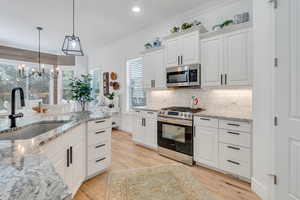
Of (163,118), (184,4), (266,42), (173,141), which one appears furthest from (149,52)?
(266,42)

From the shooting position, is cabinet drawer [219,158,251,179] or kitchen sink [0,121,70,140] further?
cabinet drawer [219,158,251,179]

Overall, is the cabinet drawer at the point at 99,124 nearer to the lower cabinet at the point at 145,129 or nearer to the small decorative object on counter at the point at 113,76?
the lower cabinet at the point at 145,129

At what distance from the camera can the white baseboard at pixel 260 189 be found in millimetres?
1920

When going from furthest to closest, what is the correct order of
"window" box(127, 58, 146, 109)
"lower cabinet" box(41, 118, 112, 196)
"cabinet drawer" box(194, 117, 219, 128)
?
"window" box(127, 58, 146, 109) → "cabinet drawer" box(194, 117, 219, 128) → "lower cabinet" box(41, 118, 112, 196)

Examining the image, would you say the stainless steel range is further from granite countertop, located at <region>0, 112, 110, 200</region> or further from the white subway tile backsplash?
granite countertop, located at <region>0, 112, 110, 200</region>

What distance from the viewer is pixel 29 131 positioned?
1806mm

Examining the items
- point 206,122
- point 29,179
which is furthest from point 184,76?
point 29,179

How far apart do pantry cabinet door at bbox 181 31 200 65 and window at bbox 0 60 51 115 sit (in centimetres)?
468

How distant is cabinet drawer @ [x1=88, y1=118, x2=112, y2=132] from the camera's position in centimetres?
235

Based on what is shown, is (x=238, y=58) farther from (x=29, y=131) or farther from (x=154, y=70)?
(x=29, y=131)

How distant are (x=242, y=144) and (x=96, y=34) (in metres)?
5.06

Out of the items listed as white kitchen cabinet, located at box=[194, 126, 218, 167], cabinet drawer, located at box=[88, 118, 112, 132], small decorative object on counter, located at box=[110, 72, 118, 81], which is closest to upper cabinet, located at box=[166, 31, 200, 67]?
white kitchen cabinet, located at box=[194, 126, 218, 167]

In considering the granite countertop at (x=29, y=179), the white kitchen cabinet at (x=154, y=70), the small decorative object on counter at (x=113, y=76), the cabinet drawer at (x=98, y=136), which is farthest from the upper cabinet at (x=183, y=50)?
the granite countertop at (x=29, y=179)

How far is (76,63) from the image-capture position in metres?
6.98
